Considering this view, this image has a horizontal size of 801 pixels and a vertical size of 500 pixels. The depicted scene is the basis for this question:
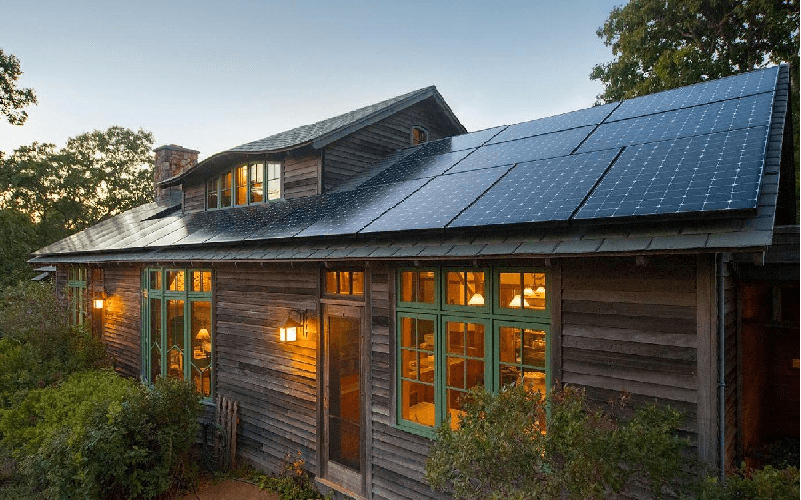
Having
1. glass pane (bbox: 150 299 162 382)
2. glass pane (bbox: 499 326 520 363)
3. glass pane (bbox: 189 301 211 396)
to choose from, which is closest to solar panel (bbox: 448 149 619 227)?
glass pane (bbox: 499 326 520 363)

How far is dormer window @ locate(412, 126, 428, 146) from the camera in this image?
1227 centimetres

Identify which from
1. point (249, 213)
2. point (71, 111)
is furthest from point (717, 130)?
point (71, 111)

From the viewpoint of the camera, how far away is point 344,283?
6.92 metres

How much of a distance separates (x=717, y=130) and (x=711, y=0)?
556 inches

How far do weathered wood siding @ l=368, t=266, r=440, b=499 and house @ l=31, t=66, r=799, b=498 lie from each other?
27 mm

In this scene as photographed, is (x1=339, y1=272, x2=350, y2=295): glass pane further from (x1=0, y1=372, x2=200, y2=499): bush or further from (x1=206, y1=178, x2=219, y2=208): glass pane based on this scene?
(x1=206, y1=178, x2=219, y2=208): glass pane

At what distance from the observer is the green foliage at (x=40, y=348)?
10.6 m

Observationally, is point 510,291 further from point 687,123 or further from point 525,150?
point 687,123

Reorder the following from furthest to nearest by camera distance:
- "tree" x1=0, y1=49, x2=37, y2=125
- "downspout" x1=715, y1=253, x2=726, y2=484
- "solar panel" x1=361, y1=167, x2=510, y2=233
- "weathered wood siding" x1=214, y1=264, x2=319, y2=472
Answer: "tree" x1=0, y1=49, x2=37, y2=125 < "weathered wood siding" x1=214, y1=264, x2=319, y2=472 < "solar panel" x1=361, y1=167, x2=510, y2=233 < "downspout" x1=715, y1=253, x2=726, y2=484

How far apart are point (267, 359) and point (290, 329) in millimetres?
1182

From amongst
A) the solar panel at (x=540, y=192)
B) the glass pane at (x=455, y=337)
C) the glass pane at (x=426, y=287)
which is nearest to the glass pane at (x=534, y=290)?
the solar panel at (x=540, y=192)

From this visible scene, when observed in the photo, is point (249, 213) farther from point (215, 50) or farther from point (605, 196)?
point (215, 50)

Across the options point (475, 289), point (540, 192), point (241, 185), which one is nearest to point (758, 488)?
point (475, 289)

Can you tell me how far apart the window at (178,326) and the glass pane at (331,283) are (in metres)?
3.24
